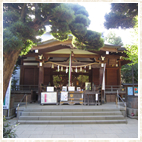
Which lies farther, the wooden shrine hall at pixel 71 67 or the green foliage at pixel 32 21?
the wooden shrine hall at pixel 71 67

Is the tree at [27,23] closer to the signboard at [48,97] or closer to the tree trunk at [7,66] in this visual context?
the tree trunk at [7,66]

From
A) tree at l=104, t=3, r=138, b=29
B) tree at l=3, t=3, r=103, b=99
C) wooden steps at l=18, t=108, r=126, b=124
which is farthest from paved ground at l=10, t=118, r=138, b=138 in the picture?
tree at l=104, t=3, r=138, b=29

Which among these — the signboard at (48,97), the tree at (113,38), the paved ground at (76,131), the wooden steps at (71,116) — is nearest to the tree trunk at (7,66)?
the paved ground at (76,131)

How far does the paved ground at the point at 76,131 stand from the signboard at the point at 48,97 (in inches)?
107

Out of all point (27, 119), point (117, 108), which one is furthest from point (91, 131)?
point (27, 119)

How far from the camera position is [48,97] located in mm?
9312

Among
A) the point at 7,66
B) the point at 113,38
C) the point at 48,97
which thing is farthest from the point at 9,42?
the point at 113,38

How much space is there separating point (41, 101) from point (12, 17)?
6.50 metres

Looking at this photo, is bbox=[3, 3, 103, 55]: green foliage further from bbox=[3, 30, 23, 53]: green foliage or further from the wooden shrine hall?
the wooden shrine hall

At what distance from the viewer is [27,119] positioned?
23.4ft

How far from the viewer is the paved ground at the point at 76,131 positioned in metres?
5.28

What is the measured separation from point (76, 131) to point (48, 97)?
13.5 ft

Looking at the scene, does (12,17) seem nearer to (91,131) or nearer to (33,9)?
(33,9)

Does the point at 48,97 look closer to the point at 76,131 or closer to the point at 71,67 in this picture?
the point at 71,67
